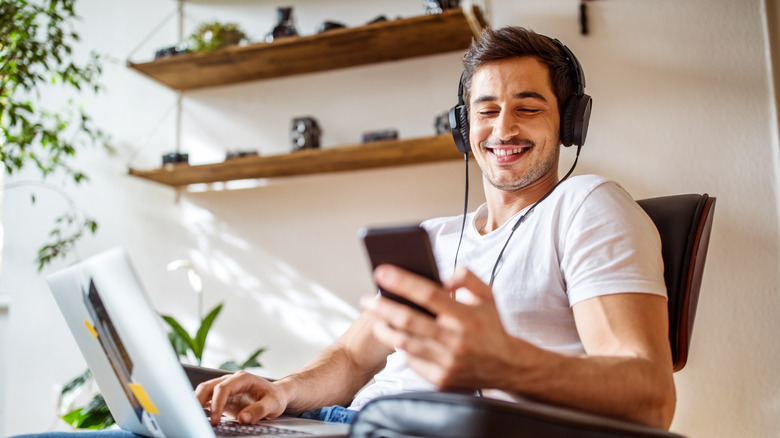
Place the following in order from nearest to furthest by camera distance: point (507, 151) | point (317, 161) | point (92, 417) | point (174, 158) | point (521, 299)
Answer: point (521, 299) < point (507, 151) < point (92, 417) < point (317, 161) < point (174, 158)

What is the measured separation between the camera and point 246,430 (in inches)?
34.8

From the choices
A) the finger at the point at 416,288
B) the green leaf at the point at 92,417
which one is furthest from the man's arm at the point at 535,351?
the green leaf at the point at 92,417

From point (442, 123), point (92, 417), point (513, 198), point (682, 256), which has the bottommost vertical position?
point (92, 417)

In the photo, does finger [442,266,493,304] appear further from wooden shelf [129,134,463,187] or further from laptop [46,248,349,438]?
wooden shelf [129,134,463,187]

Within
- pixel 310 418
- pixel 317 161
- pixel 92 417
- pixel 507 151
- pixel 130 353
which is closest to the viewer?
pixel 130 353

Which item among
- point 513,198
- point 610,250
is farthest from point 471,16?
point 610,250

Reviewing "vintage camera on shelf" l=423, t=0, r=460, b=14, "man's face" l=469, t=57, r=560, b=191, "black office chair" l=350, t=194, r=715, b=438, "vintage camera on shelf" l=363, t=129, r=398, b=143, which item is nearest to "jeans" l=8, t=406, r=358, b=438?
"black office chair" l=350, t=194, r=715, b=438

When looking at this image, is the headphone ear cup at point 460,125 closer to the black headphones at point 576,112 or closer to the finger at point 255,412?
the black headphones at point 576,112

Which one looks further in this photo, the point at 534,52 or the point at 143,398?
the point at 534,52

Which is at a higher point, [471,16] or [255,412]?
[471,16]

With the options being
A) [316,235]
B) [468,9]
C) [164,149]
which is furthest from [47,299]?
[468,9]

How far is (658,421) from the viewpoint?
0.71m

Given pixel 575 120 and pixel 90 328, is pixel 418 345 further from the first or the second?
pixel 575 120

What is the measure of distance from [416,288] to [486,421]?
128 millimetres
